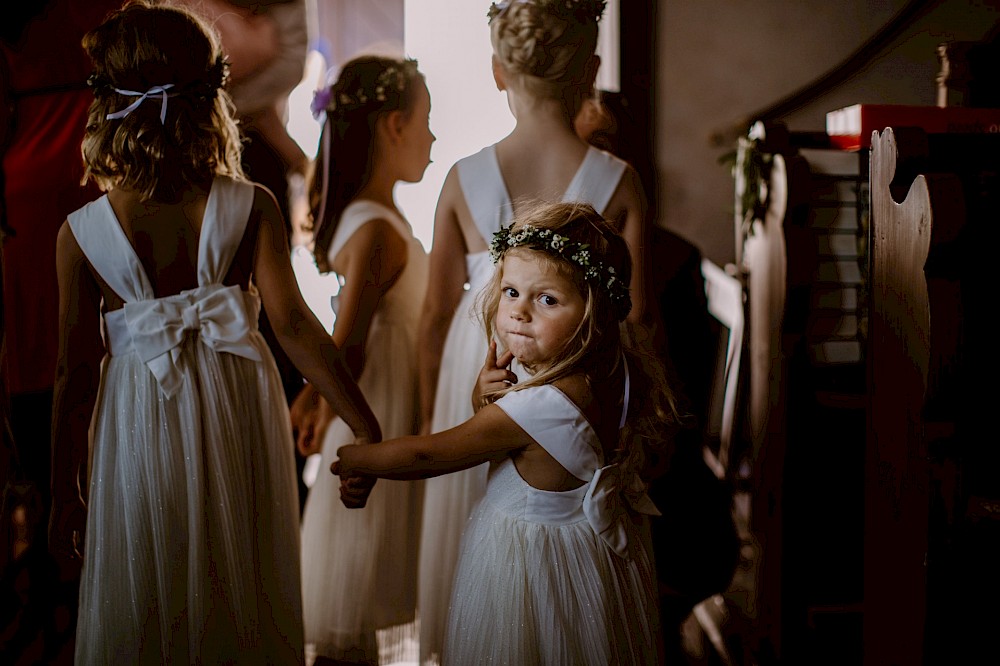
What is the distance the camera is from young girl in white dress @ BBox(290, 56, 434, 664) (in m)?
2.08

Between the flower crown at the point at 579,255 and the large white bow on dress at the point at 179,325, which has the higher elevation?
the flower crown at the point at 579,255

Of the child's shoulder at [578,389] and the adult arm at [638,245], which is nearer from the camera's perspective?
Result: the child's shoulder at [578,389]

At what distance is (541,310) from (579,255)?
115 millimetres

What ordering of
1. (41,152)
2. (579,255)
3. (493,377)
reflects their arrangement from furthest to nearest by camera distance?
(41,152) < (493,377) < (579,255)

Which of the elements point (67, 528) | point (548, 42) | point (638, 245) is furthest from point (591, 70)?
point (67, 528)

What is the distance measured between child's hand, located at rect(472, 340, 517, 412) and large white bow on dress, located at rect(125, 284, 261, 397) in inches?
19.3

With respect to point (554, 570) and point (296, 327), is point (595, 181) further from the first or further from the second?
point (554, 570)

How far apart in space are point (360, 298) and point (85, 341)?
628mm

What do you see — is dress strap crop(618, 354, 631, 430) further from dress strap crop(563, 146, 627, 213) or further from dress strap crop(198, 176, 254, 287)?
dress strap crop(198, 176, 254, 287)

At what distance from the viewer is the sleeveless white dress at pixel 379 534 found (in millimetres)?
2078

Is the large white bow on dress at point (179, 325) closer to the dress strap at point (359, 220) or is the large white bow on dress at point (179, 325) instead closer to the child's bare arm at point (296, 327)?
the child's bare arm at point (296, 327)

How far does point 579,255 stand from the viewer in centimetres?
149

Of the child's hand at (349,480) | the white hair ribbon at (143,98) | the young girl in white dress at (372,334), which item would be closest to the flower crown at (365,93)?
the young girl in white dress at (372,334)

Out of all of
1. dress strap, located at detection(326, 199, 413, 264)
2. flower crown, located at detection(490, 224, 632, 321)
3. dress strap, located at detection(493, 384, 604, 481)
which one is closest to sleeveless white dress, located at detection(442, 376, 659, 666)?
dress strap, located at detection(493, 384, 604, 481)
